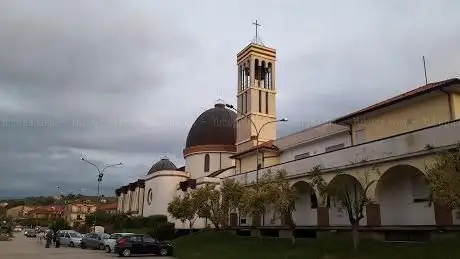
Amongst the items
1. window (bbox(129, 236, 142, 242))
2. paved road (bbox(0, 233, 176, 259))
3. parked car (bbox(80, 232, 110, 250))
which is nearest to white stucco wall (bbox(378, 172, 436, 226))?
window (bbox(129, 236, 142, 242))

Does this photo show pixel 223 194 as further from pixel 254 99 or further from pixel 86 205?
pixel 86 205

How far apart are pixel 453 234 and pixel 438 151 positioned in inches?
145

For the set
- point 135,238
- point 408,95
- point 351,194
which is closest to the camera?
point 351,194

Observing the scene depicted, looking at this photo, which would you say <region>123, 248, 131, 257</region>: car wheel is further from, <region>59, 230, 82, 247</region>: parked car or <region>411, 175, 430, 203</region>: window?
<region>411, 175, 430, 203</region>: window

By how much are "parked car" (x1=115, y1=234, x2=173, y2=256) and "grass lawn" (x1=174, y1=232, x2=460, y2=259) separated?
1114 mm

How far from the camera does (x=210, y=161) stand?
58375 mm

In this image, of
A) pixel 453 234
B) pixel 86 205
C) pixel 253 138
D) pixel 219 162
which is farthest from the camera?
pixel 86 205

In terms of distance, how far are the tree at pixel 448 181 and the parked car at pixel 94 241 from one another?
3085 cm

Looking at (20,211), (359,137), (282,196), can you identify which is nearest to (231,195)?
(282,196)

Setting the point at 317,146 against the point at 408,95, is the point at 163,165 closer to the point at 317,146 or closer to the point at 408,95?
the point at 317,146

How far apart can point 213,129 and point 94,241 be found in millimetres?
23807

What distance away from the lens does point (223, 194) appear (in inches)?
1421

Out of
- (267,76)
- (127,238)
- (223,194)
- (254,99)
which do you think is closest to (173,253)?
(127,238)

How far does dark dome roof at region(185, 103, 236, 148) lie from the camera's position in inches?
2344
